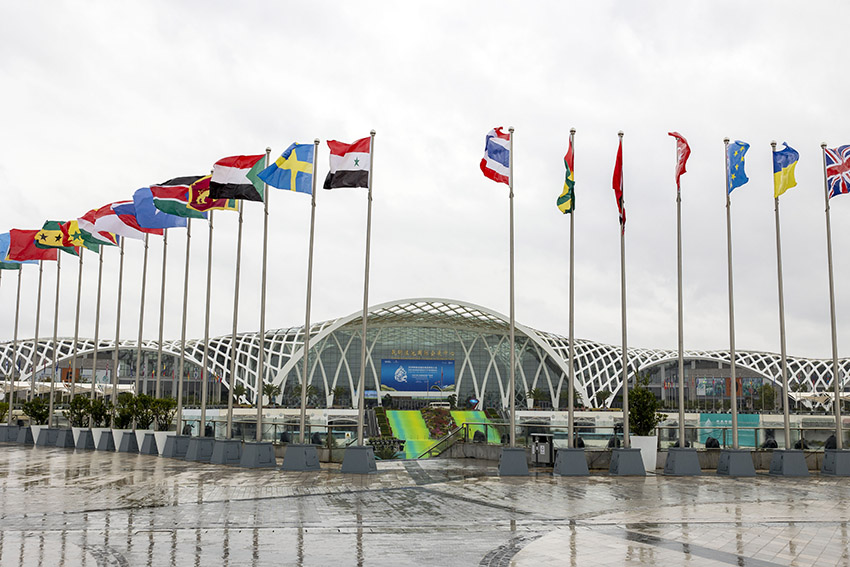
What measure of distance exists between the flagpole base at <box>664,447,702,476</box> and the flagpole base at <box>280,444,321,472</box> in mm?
10659

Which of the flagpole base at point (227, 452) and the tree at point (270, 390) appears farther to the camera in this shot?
the tree at point (270, 390)

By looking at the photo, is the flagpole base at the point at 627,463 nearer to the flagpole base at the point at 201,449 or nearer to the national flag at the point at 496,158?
the national flag at the point at 496,158

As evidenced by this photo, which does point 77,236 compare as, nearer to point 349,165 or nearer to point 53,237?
point 53,237

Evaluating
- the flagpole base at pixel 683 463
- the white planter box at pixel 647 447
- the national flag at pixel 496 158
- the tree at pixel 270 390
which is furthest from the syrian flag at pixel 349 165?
the tree at pixel 270 390

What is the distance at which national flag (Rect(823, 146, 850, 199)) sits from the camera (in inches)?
920

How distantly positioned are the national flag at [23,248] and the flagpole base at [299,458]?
65.6 feet

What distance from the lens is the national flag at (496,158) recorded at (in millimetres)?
23172

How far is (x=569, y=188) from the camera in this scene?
2295cm

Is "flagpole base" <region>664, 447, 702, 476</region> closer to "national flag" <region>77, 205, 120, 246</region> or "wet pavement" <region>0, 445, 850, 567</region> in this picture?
"wet pavement" <region>0, 445, 850, 567</region>

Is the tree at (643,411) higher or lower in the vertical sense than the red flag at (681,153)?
lower

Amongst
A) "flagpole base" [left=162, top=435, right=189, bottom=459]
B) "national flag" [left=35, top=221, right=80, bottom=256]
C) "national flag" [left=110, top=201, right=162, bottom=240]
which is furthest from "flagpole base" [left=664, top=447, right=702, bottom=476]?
"national flag" [left=35, top=221, right=80, bottom=256]

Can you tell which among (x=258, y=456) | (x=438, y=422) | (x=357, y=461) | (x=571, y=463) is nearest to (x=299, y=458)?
(x=258, y=456)

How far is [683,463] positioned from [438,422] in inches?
1944

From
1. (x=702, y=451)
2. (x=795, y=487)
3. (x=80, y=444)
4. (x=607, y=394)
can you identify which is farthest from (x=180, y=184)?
(x=607, y=394)
